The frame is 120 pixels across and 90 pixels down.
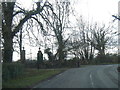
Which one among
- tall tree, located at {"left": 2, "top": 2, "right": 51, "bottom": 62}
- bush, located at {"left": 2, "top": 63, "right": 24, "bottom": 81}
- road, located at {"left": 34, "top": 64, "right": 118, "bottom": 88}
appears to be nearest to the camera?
road, located at {"left": 34, "top": 64, "right": 118, "bottom": 88}

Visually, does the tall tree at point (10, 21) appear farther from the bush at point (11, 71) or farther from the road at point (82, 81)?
the road at point (82, 81)

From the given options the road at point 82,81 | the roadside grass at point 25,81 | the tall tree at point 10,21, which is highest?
the tall tree at point 10,21

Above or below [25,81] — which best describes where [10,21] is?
above

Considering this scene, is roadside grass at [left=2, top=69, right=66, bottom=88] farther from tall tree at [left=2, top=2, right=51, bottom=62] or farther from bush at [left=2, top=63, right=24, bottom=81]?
tall tree at [left=2, top=2, right=51, bottom=62]

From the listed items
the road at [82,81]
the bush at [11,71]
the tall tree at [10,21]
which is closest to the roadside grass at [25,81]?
the bush at [11,71]

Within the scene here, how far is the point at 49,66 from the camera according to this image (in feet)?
207

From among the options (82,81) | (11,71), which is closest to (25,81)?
(11,71)

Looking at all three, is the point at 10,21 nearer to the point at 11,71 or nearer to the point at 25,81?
the point at 11,71

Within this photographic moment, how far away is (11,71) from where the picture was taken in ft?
89.4

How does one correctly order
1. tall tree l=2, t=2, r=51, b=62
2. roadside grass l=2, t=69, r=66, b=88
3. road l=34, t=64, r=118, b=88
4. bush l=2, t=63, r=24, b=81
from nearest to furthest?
roadside grass l=2, t=69, r=66, b=88
road l=34, t=64, r=118, b=88
bush l=2, t=63, r=24, b=81
tall tree l=2, t=2, r=51, b=62

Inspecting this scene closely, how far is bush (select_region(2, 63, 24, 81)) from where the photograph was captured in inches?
950

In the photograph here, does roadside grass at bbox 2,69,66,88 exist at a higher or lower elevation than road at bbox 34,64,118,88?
higher

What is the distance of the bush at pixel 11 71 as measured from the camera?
24134 millimetres

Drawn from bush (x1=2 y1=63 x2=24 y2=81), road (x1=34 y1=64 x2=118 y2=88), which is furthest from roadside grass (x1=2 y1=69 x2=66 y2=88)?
road (x1=34 y1=64 x2=118 y2=88)
